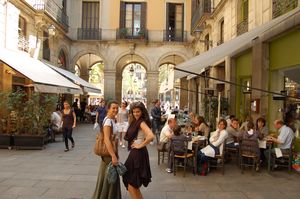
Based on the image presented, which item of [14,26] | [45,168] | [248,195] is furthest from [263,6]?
[14,26]

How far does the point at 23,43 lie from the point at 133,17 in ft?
34.8

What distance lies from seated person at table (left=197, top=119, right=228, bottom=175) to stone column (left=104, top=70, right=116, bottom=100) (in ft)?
55.5

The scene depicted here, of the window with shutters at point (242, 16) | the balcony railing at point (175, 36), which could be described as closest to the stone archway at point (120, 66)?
the balcony railing at point (175, 36)

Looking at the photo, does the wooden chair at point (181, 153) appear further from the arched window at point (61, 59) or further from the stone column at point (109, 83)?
the stone column at point (109, 83)

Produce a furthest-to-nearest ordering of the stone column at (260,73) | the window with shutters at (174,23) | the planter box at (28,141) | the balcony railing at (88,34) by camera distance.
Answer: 1. the window with shutters at (174,23)
2. the balcony railing at (88,34)
3. the planter box at (28,141)
4. the stone column at (260,73)

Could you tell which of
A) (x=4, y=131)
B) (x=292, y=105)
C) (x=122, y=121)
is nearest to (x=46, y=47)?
(x=4, y=131)

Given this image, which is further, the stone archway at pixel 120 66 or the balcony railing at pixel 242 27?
the stone archway at pixel 120 66

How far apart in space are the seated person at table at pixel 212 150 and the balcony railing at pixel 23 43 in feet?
36.3

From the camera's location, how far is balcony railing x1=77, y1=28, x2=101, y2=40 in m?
24.3

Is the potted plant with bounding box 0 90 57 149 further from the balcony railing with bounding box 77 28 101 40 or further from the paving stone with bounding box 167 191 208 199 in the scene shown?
the balcony railing with bounding box 77 28 101 40

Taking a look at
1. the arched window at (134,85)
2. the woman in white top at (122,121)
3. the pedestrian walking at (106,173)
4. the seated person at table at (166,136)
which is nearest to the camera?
the pedestrian walking at (106,173)

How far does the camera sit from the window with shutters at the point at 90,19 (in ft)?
80.1

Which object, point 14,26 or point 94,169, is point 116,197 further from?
point 14,26

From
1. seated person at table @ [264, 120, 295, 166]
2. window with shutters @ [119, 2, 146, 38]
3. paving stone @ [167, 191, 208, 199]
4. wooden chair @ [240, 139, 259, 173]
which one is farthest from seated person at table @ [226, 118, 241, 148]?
window with shutters @ [119, 2, 146, 38]
